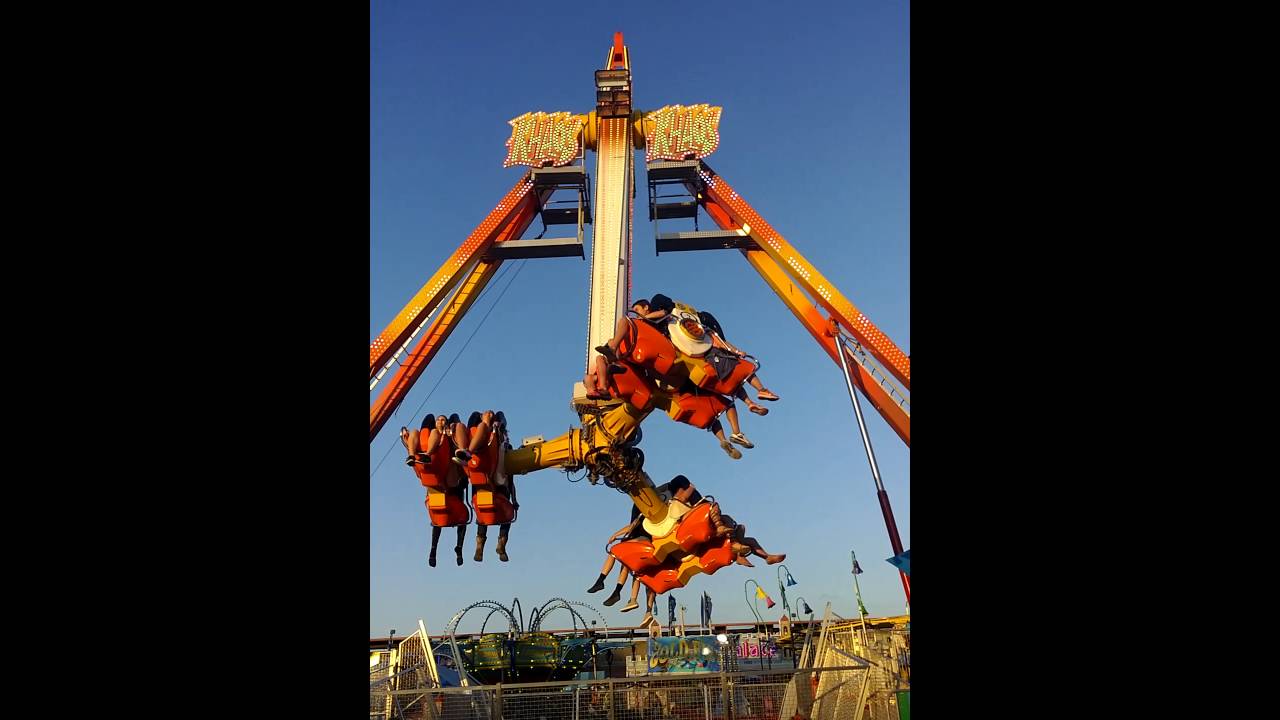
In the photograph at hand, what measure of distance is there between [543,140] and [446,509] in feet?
27.9

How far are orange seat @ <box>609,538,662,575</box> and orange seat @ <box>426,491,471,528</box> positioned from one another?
2.68 metres

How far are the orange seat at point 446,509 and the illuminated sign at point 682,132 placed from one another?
Answer: 27.6ft

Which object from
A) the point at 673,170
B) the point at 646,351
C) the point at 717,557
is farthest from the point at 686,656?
the point at 673,170

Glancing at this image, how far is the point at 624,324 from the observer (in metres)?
13.3

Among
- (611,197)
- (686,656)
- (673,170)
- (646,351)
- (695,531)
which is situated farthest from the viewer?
(686,656)

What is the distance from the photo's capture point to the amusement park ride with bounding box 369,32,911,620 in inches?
537

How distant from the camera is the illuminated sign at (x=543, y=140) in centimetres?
1858

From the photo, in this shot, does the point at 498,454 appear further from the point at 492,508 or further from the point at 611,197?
the point at 611,197

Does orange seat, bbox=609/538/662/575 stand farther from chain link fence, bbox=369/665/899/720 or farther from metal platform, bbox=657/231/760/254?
metal platform, bbox=657/231/760/254
